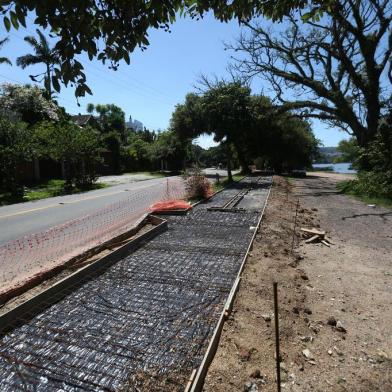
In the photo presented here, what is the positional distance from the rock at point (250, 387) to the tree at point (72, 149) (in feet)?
67.6

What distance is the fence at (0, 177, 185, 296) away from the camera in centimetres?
624

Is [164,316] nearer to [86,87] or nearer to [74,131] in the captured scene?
[86,87]

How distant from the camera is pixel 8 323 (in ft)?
13.6

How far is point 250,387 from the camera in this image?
126 inches

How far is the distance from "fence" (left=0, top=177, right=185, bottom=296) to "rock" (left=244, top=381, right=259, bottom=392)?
140 inches

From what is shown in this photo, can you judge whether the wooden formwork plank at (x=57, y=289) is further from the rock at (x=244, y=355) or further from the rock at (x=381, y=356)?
the rock at (x=381, y=356)

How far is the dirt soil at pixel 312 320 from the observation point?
338 centimetres

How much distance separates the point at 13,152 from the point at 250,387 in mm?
18031

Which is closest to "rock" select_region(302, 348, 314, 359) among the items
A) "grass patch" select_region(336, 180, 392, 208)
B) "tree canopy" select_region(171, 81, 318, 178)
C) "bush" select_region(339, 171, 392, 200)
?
"grass patch" select_region(336, 180, 392, 208)

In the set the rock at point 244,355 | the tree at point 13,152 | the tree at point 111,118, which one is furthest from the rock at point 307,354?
the tree at point 111,118

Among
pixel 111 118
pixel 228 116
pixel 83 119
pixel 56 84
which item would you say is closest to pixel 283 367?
pixel 56 84

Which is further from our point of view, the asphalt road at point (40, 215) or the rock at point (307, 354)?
the asphalt road at point (40, 215)

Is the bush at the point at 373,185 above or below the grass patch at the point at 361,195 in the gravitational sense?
above

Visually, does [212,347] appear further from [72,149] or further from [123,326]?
[72,149]
